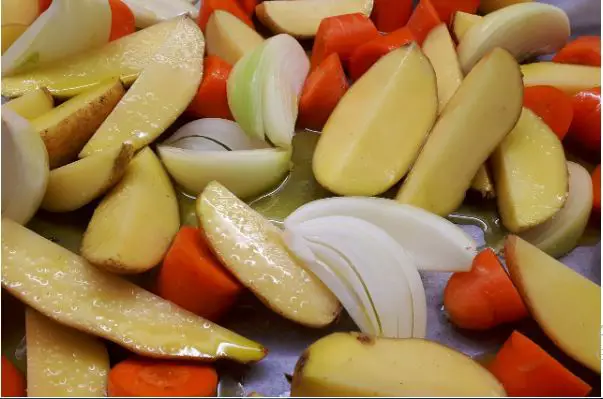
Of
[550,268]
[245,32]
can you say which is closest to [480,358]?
[550,268]

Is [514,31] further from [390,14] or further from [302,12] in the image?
[302,12]

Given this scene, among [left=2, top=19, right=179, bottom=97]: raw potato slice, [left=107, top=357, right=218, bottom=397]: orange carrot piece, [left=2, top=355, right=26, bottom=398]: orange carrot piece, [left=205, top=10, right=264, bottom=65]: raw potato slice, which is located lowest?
[left=2, top=355, right=26, bottom=398]: orange carrot piece

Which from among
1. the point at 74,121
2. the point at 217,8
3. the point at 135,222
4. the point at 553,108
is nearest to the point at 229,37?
the point at 217,8

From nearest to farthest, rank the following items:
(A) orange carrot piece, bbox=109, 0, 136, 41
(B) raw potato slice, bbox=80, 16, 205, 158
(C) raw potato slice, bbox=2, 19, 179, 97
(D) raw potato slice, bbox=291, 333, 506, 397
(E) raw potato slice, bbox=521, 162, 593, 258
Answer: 1. (D) raw potato slice, bbox=291, 333, 506, 397
2. (E) raw potato slice, bbox=521, 162, 593, 258
3. (B) raw potato slice, bbox=80, 16, 205, 158
4. (C) raw potato slice, bbox=2, 19, 179, 97
5. (A) orange carrot piece, bbox=109, 0, 136, 41

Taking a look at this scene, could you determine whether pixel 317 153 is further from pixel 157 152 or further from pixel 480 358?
pixel 480 358

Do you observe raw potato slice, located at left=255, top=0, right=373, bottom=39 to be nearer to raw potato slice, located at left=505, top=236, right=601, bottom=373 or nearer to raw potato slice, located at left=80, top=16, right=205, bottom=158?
raw potato slice, located at left=80, top=16, right=205, bottom=158

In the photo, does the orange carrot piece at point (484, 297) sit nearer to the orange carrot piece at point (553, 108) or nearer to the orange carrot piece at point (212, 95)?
the orange carrot piece at point (553, 108)

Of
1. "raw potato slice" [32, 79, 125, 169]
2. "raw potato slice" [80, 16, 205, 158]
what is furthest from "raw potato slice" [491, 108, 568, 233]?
"raw potato slice" [32, 79, 125, 169]
